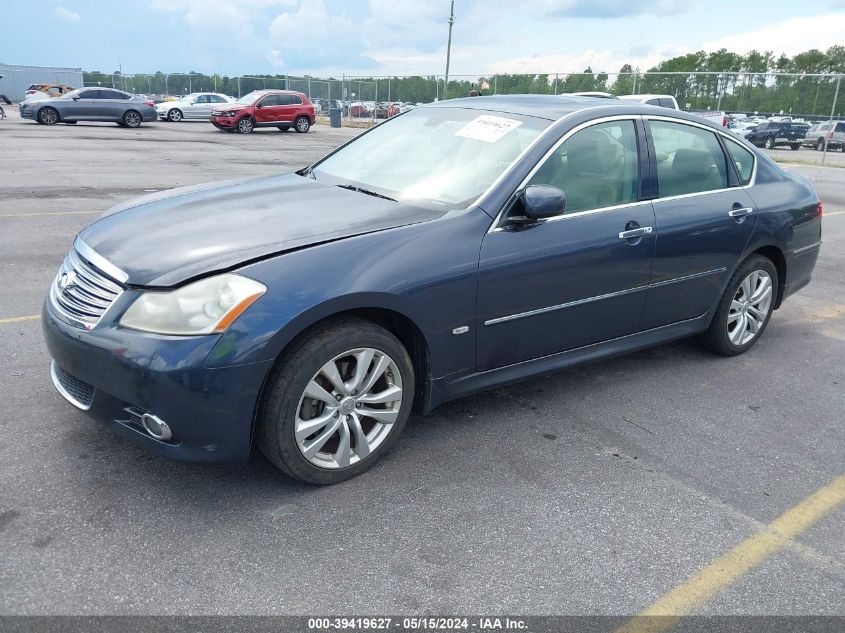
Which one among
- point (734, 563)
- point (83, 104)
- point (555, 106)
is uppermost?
point (555, 106)

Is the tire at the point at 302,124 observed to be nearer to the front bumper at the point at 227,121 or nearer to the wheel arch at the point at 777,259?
the front bumper at the point at 227,121

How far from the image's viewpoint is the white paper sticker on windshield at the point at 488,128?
3955 mm

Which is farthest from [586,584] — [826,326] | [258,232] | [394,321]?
[826,326]

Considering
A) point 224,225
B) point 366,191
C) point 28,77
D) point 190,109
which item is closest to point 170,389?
point 224,225

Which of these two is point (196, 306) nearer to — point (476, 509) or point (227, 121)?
point (476, 509)

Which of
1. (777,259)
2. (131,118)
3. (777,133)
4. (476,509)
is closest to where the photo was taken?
(476,509)

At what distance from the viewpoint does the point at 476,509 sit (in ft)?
10.0

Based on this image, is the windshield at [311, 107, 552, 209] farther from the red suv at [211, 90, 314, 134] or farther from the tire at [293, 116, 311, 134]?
the tire at [293, 116, 311, 134]

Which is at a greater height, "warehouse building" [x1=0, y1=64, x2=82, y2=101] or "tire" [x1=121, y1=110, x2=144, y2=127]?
"warehouse building" [x1=0, y1=64, x2=82, y2=101]

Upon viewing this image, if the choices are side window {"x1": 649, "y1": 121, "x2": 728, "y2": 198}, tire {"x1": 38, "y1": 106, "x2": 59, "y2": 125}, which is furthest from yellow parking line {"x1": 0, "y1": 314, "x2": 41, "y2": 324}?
tire {"x1": 38, "y1": 106, "x2": 59, "y2": 125}

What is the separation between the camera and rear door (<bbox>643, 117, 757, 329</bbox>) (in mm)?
4250

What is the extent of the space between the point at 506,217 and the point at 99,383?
77.2 inches

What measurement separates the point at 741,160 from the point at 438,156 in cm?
225

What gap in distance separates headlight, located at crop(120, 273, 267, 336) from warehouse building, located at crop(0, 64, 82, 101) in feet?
221
